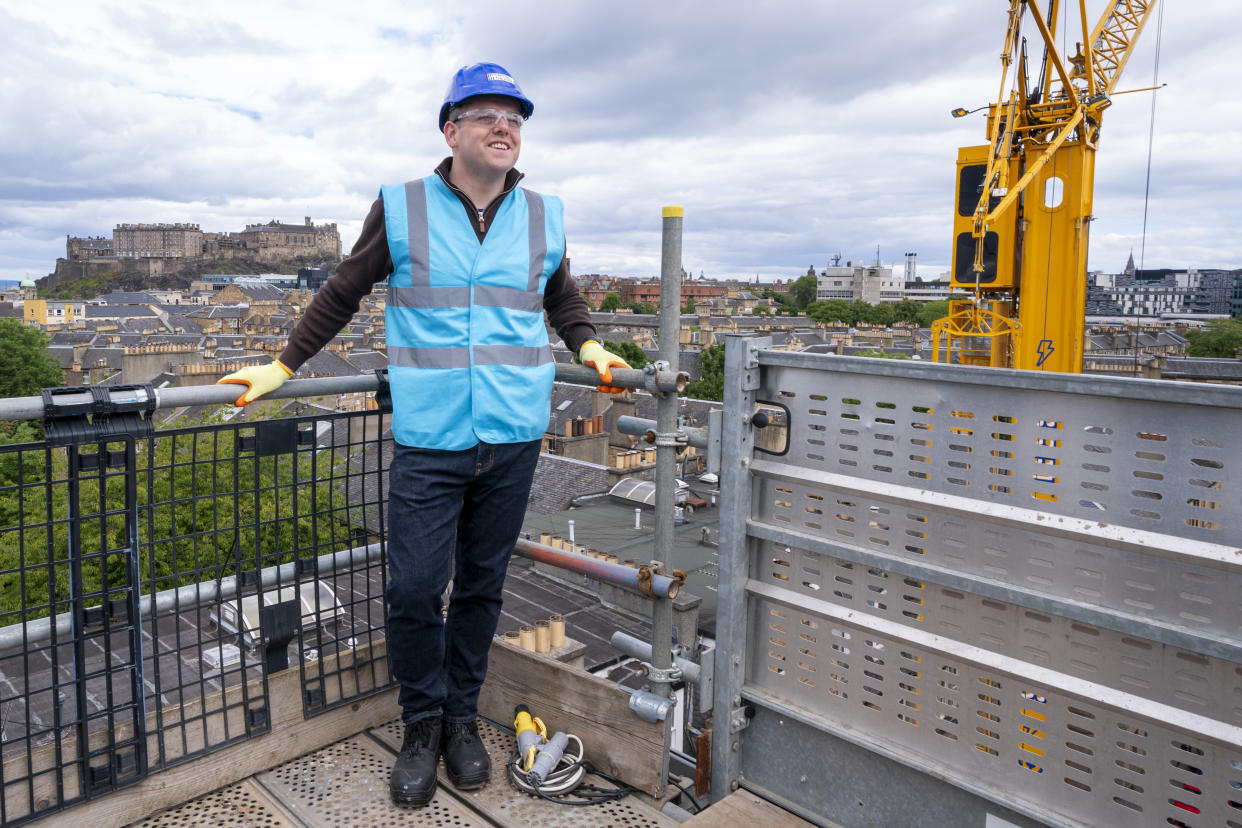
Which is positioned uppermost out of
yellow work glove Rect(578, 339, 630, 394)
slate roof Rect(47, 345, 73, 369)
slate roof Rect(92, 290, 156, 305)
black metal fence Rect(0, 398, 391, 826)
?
slate roof Rect(92, 290, 156, 305)

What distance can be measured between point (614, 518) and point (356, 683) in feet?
75.6

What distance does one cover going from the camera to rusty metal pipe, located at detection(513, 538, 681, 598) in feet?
10.9

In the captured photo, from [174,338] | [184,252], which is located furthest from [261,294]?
[184,252]

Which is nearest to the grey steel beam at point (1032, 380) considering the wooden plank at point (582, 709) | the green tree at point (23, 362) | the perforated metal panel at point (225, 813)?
the wooden plank at point (582, 709)

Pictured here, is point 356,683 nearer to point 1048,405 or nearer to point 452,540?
point 452,540

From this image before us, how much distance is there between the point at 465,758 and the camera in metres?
3.39

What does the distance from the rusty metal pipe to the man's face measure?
1537 mm

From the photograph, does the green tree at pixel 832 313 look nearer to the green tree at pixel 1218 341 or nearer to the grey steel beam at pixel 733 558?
the green tree at pixel 1218 341

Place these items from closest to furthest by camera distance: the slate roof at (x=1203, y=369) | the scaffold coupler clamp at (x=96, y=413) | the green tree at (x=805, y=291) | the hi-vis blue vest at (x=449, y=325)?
the scaffold coupler clamp at (x=96, y=413)
the hi-vis blue vest at (x=449, y=325)
the slate roof at (x=1203, y=369)
the green tree at (x=805, y=291)

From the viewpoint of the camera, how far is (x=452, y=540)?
3.29 m

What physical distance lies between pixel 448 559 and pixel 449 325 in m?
0.85

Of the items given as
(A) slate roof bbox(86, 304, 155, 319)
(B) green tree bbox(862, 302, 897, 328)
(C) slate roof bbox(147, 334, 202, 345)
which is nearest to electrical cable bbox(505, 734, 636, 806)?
(C) slate roof bbox(147, 334, 202, 345)

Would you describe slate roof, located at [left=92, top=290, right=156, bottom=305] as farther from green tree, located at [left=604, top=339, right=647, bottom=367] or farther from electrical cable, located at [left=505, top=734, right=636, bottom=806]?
electrical cable, located at [left=505, top=734, right=636, bottom=806]

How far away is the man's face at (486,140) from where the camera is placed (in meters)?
3.13
